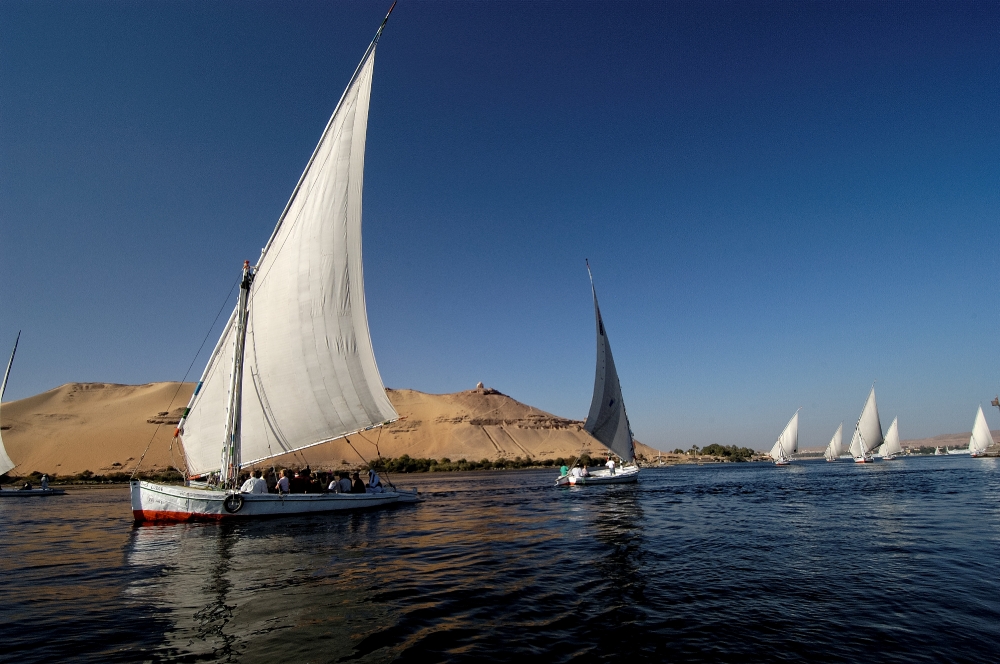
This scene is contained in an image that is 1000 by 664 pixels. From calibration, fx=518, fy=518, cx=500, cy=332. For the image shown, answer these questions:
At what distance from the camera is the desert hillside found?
69125 mm

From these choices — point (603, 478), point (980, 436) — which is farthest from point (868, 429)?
point (603, 478)

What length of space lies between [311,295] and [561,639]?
18.6 m

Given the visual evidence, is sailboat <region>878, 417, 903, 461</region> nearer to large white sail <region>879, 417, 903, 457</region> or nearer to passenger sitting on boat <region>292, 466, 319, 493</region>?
large white sail <region>879, 417, 903, 457</region>

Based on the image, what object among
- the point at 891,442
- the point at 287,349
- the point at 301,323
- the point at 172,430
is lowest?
the point at 891,442

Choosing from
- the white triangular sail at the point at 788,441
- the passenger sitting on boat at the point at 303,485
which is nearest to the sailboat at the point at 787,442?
the white triangular sail at the point at 788,441

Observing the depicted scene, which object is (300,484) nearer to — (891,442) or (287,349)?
(287,349)

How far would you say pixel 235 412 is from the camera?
73.4 feet

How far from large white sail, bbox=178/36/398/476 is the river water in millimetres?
4084

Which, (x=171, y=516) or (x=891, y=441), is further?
(x=891, y=441)

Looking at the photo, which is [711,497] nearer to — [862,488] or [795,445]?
[862,488]

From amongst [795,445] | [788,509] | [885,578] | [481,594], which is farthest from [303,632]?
[795,445]

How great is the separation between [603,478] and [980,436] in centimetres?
9421

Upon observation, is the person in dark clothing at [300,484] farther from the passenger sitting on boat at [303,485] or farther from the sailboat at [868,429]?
the sailboat at [868,429]

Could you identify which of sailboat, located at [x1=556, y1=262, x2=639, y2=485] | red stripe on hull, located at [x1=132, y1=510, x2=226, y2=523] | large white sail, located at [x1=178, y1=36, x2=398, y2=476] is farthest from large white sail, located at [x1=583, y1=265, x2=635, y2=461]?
red stripe on hull, located at [x1=132, y1=510, x2=226, y2=523]
